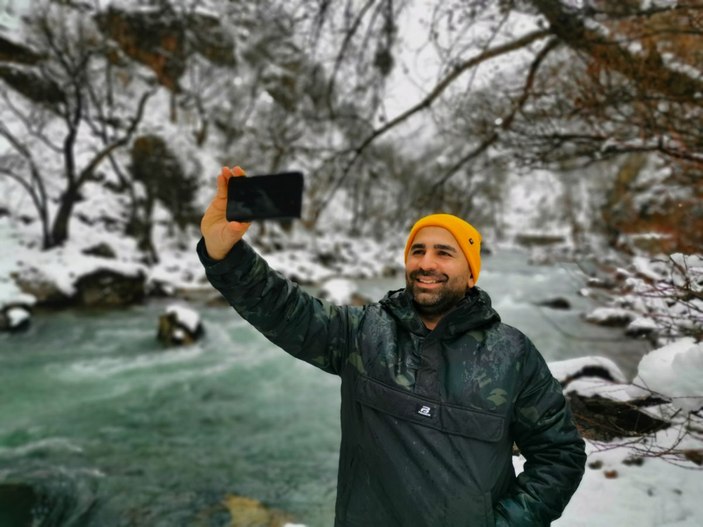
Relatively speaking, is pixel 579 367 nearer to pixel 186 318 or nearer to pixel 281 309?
pixel 281 309

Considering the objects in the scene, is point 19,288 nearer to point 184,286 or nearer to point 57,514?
point 184,286

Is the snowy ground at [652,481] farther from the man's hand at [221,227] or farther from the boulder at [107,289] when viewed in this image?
the boulder at [107,289]

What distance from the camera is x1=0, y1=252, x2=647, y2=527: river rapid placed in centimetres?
433

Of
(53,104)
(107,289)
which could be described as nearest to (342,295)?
(107,289)

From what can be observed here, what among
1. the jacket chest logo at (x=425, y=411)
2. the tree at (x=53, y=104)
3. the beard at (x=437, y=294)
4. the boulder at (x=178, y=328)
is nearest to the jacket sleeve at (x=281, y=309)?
the beard at (x=437, y=294)

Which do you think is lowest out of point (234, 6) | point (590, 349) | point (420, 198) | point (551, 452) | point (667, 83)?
point (590, 349)

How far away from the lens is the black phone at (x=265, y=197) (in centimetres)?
153

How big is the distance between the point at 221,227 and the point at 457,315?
1063mm

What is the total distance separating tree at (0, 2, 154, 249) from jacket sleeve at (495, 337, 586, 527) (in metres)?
16.5

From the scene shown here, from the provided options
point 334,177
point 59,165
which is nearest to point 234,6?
point 334,177

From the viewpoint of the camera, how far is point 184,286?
16.3 meters

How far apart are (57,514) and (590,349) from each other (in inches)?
419

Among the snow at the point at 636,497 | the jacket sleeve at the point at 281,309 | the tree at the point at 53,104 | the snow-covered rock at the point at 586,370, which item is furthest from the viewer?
the tree at the point at 53,104

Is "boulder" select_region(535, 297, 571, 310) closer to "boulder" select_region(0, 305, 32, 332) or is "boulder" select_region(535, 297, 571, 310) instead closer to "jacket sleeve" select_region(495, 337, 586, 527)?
"jacket sleeve" select_region(495, 337, 586, 527)
